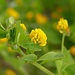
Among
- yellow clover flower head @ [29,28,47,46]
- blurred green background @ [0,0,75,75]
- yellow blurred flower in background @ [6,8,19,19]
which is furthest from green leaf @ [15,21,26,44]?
yellow blurred flower in background @ [6,8,19,19]

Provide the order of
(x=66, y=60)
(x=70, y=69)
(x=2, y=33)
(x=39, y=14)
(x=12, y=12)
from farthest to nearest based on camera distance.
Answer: (x=39, y=14), (x=12, y=12), (x=66, y=60), (x=70, y=69), (x=2, y=33)

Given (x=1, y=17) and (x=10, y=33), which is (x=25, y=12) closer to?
(x=1, y=17)

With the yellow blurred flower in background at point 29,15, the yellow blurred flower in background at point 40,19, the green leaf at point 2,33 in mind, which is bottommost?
the green leaf at point 2,33

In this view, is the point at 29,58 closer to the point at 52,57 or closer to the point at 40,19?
the point at 52,57

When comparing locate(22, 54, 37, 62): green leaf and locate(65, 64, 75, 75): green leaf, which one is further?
locate(65, 64, 75, 75): green leaf

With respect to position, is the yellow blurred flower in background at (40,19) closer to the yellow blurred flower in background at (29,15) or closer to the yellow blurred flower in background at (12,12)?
the yellow blurred flower in background at (29,15)

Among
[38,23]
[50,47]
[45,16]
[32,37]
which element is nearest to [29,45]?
[32,37]

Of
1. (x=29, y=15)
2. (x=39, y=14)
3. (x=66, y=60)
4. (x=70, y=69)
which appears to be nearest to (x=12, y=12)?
(x=29, y=15)

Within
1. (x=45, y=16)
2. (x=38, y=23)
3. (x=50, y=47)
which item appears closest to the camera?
(x=50, y=47)

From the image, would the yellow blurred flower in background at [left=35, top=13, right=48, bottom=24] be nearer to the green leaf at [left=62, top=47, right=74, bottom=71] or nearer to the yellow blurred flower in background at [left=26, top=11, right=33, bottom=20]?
the yellow blurred flower in background at [left=26, top=11, right=33, bottom=20]

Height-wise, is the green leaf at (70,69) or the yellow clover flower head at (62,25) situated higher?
the yellow clover flower head at (62,25)

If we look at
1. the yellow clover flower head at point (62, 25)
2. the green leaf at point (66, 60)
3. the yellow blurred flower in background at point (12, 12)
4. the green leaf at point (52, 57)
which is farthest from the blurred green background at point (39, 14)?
the green leaf at point (52, 57)
